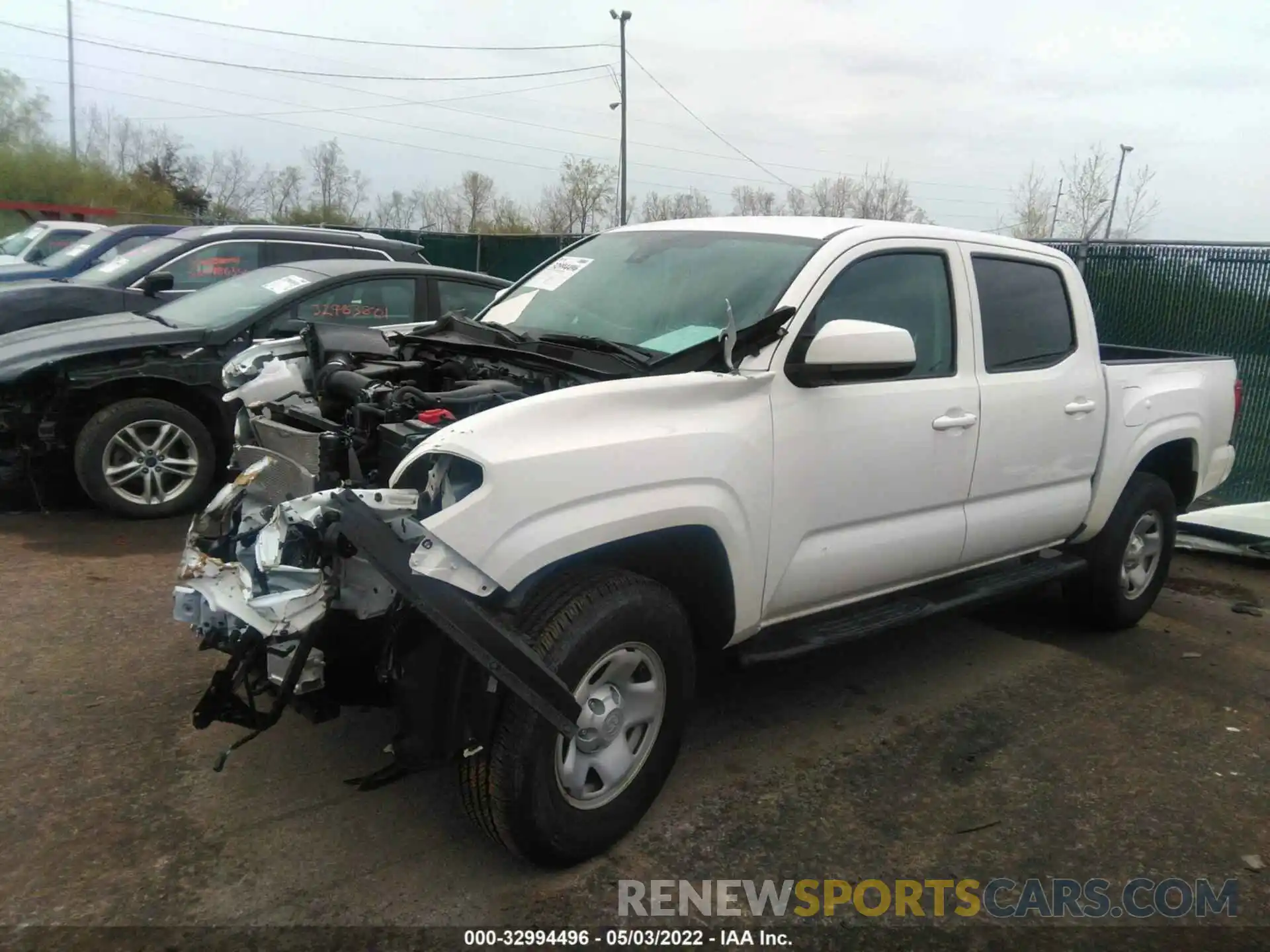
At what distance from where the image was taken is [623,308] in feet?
12.4

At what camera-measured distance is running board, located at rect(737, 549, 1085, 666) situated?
346 centimetres

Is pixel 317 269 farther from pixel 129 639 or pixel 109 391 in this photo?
pixel 129 639

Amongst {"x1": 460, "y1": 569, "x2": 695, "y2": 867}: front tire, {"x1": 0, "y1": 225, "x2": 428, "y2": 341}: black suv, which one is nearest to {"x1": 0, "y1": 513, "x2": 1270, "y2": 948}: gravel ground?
{"x1": 460, "y1": 569, "x2": 695, "y2": 867}: front tire

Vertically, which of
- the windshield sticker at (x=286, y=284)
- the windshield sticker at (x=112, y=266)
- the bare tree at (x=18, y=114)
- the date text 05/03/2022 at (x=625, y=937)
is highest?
the bare tree at (x=18, y=114)

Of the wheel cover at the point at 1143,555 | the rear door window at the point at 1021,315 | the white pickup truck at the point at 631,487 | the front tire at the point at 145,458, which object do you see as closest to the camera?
the white pickup truck at the point at 631,487

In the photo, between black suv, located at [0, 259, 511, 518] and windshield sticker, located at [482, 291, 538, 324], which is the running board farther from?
black suv, located at [0, 259, 511, 518]

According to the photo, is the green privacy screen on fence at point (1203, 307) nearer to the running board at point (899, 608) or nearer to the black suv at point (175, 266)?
the running board at point (899, 608)

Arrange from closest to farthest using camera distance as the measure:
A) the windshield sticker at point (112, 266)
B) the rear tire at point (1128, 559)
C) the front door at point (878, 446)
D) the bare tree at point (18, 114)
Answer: the front door at point (878, 446)
the rear tire at point (1128, 559)
the windshield sticker at point (112, 266)
the bare tree at point (18, 114)

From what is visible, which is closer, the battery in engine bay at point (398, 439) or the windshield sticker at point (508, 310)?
the battery in engine bay at point (398, 439)

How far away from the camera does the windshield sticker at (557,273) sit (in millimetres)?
4188

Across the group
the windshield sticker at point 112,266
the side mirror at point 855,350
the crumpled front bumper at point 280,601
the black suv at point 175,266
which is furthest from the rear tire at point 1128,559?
the windshield sticker at point 112,266

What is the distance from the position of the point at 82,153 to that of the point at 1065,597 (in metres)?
44.4

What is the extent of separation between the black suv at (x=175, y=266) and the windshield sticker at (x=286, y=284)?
53.2 inches

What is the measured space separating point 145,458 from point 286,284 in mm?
1517
